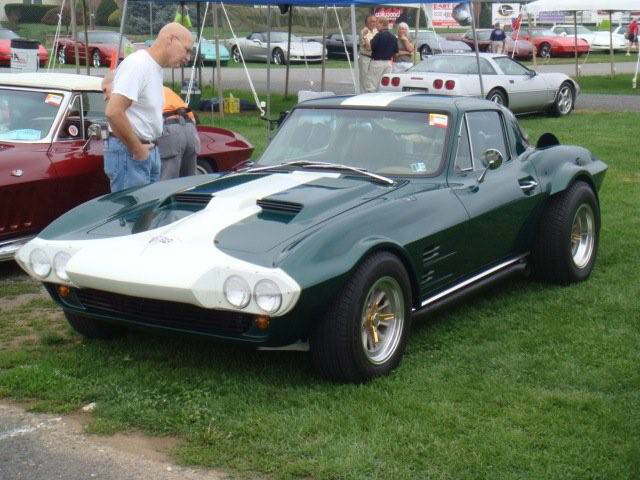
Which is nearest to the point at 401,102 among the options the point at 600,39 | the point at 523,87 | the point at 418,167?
the point at 418,167

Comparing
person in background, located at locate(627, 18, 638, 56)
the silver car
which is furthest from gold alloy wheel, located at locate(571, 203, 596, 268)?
person in background, located at locate(627, 18, 638, 56)

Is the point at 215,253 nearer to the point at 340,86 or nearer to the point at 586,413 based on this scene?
the point at 586,413

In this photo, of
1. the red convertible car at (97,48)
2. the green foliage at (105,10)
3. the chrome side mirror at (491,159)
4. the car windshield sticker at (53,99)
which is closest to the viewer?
the chrome side mirror at (491,159)

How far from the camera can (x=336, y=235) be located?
460 cm

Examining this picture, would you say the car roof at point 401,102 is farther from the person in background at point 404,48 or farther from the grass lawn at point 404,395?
the person in background at point 404,48

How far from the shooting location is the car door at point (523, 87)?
17.1 metres

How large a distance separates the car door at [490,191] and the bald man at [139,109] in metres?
1.91

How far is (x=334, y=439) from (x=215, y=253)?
39.8 inches

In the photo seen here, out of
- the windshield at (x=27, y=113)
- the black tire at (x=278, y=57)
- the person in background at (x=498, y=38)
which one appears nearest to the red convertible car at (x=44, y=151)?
the windshield at (x=27, y=113)

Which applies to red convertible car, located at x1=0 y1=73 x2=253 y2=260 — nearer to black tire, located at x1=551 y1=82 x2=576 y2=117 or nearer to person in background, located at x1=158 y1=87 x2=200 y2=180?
person in background, located at x1=158 y1=87 x2=200 y2=180

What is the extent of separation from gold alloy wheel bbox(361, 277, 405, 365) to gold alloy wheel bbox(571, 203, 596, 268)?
2.20 meters

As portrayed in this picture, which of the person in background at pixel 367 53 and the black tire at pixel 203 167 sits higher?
A: the person in background at pixel 367 53

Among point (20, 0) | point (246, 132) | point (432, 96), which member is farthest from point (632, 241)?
point (20, 0)

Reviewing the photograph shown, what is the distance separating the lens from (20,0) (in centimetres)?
5666
